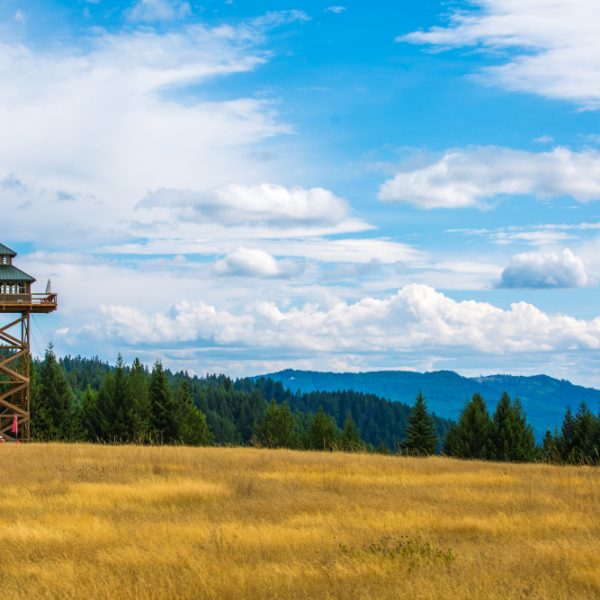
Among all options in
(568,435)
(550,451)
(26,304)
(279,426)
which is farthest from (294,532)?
(279,426)

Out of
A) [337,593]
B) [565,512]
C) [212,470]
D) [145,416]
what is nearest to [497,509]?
[565,512]

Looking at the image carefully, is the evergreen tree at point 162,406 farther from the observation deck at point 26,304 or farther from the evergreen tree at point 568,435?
the evergreen tree at point 568,435

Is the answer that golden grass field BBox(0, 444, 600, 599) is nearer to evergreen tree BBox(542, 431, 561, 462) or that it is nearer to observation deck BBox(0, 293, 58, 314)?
evergreen tree BBox(542, 431, 561, 462)

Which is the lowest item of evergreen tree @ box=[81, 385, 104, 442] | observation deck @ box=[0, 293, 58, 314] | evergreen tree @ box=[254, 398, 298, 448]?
evergreen tree @ box=[254, 398, 298, 448]

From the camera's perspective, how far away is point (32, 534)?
1196 cm

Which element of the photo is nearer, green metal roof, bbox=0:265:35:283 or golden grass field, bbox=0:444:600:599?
golden grass field, bbox=0:444:600:599

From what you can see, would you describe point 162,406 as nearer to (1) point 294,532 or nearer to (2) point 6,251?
(2) point 6,251

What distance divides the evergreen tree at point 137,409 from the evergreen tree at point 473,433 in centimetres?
2769

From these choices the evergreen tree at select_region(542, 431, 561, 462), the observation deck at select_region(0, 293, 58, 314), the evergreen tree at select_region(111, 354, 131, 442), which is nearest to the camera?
the evergreen tree at select_region(542, 431, 561, 462)

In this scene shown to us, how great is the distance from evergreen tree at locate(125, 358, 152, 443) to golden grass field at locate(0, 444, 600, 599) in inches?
1656

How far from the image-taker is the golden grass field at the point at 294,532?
9078mm

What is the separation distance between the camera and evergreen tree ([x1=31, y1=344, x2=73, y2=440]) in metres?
66.5

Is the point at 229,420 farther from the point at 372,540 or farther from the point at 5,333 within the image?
the point at 372,540

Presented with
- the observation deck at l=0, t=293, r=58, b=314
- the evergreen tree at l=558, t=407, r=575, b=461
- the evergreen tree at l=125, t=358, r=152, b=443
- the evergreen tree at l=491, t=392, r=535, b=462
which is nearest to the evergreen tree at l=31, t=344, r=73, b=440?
the evergreen tree at l=125, t=358, r=152, b=443
